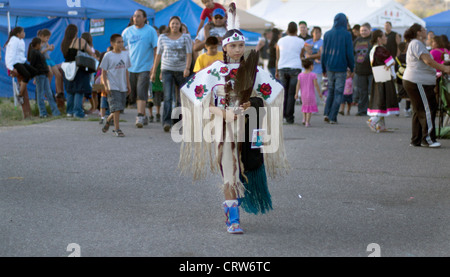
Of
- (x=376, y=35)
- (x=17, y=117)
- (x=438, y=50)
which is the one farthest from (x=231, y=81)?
(x=17, y=117)

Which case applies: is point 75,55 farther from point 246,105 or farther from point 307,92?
point 246,105

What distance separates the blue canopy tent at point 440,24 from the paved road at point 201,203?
1492 cm

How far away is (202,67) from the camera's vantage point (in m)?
9.69

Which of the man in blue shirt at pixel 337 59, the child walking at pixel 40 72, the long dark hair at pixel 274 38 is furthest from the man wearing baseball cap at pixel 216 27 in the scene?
the long dark hair at pixel 274 38

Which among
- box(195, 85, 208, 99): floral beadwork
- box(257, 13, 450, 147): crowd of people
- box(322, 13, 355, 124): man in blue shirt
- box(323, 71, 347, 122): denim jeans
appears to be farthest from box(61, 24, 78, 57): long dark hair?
box(195, 85, 208, 99): floral beadwork

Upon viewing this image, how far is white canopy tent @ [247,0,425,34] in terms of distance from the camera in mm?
25969

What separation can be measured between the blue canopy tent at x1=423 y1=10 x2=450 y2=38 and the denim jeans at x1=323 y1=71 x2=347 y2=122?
40.2 ft

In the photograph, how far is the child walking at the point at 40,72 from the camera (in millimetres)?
14117

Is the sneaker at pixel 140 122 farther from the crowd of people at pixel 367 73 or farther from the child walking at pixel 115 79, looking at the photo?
the crowd of people at pixel 367 73
